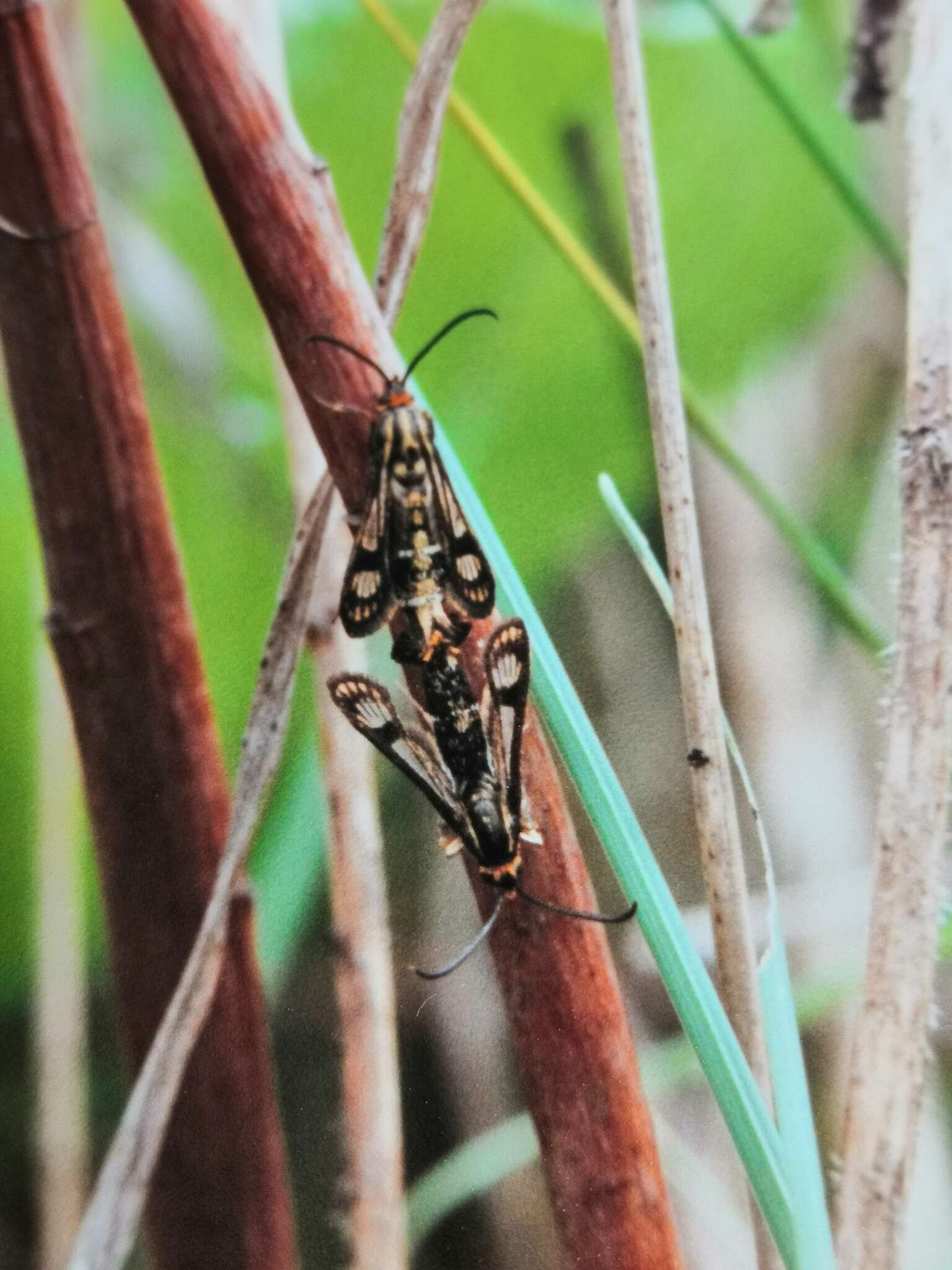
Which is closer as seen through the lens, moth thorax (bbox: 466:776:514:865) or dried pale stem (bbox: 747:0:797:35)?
moth thorax (bbox: 466:776:514:865)

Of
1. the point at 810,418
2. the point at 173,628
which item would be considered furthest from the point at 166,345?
the point at 810,418

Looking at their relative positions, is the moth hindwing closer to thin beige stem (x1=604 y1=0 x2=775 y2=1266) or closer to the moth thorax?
the moth thorax


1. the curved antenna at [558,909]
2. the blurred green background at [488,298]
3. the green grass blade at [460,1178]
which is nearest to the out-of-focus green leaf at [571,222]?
the blurred green background at [488,298]

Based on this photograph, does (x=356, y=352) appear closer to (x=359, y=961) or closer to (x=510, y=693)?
(x=510, y=693)

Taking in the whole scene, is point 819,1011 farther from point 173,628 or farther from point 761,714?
point 173,628

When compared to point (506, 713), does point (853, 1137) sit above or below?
below

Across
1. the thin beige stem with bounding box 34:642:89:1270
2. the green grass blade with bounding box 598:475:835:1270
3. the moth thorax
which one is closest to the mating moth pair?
the moth thorax

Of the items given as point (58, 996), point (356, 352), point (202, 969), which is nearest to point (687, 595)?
point (356, 352)
